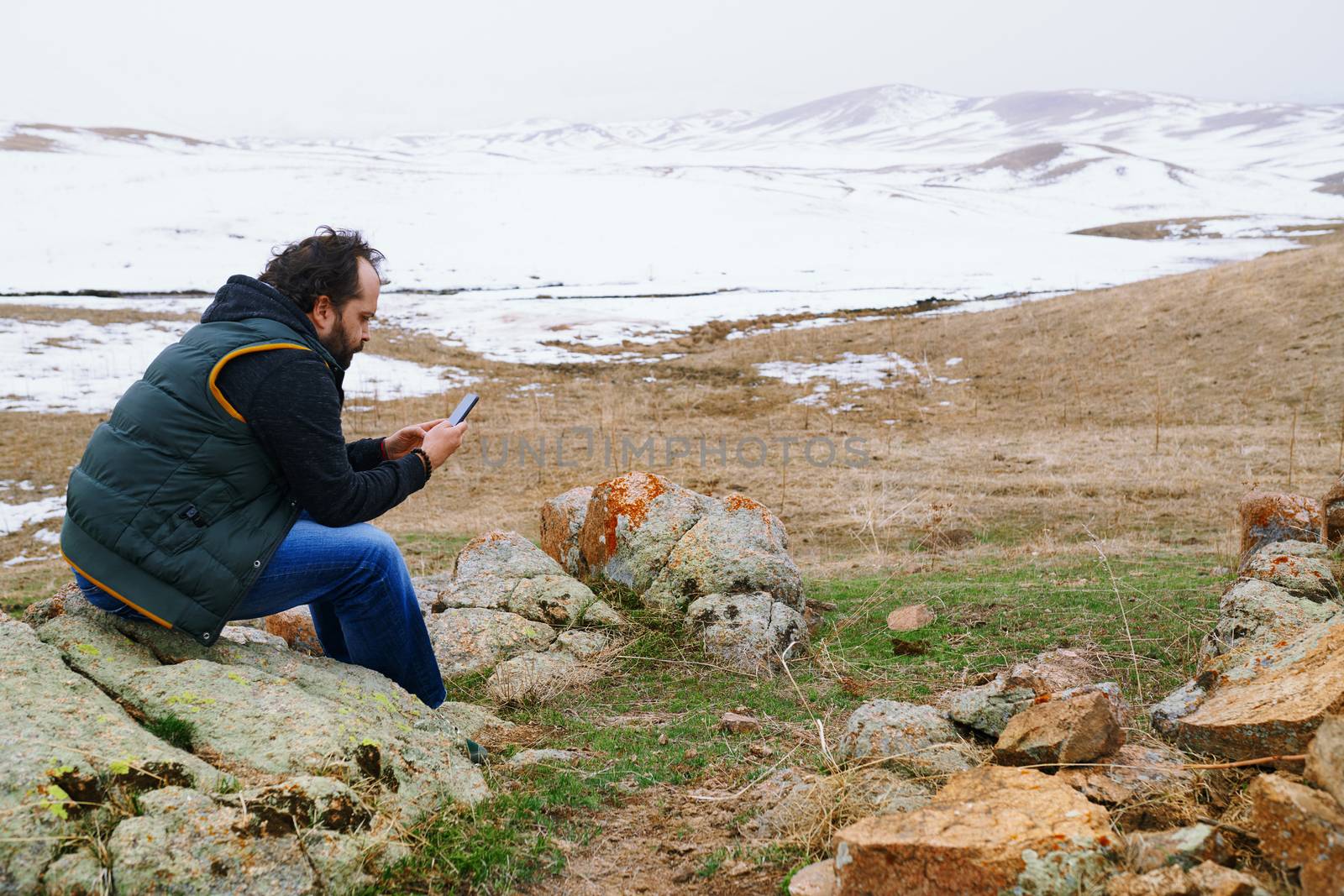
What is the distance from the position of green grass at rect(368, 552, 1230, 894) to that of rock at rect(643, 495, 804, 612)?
0.28 metres

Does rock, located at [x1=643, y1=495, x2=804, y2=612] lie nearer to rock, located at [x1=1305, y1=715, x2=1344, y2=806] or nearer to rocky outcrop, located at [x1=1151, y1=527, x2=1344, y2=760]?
rocky outcrop, located at [x1=1151, y1=527, x2=1344, y2=760]

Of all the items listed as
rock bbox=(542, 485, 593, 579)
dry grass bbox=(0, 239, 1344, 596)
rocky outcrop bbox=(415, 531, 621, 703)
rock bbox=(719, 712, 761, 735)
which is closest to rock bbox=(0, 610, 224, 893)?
rocky outcrop bbox=(415, 531, 621, 703)

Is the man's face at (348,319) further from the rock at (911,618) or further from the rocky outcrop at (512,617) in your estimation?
the rock at (911,618)

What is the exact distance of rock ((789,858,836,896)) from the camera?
292cm

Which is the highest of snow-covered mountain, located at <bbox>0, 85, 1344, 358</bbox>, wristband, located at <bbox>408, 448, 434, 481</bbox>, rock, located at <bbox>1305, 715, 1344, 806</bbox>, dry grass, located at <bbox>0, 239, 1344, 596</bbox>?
snow-covered mountain, located at <bbox>0, 85, 1344, 358</bbox>

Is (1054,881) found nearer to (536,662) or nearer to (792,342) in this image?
(536,662)

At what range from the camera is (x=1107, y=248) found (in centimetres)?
5222

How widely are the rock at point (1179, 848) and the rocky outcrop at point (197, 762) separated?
91.5 inches

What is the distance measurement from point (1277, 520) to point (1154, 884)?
5898mm

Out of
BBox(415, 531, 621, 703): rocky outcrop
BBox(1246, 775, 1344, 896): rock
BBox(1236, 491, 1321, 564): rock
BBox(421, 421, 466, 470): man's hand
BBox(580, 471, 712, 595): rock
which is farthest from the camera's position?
BBox(580, 471, 712, 595): rock

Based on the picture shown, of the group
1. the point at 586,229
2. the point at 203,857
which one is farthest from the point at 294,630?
the point at 586,229

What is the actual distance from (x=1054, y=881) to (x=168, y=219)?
55.9m

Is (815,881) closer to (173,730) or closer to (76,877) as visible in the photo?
(76,877)

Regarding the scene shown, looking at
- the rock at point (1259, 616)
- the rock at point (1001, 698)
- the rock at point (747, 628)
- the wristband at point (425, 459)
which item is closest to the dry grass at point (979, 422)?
the rock at point (747, 628)
